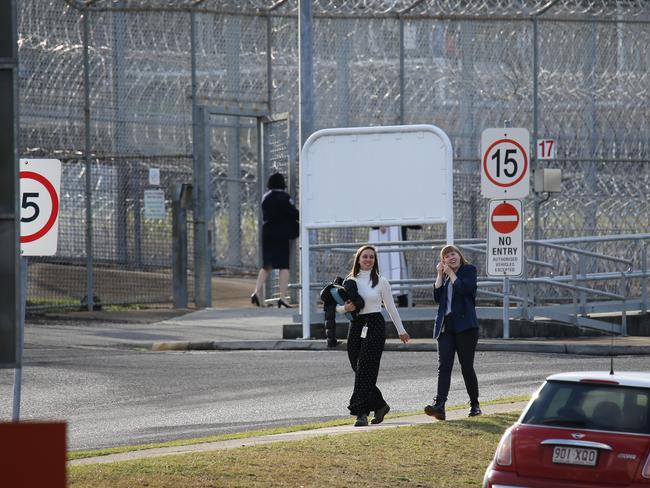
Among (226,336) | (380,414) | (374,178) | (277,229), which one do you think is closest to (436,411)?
(380,414)

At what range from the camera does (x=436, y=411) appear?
13422 millimetres

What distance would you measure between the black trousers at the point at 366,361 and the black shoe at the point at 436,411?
412 millimetres

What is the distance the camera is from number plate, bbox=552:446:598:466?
30.6 ft

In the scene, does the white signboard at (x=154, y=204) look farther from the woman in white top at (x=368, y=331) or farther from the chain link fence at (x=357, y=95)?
the woman in white top at (x=368, y=331)

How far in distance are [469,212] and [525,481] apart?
16.3 meters

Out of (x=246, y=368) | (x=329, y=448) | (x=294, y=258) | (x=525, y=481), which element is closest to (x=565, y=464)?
(x=525, y=481)

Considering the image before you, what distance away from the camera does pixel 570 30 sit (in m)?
25.9

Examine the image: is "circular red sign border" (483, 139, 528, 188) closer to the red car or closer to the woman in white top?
the woman in white top

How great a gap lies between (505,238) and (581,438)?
9621 millimetres

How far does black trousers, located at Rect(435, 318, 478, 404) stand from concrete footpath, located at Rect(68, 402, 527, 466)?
31 centimetres

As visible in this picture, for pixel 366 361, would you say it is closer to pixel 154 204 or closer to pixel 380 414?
pixel 380 414

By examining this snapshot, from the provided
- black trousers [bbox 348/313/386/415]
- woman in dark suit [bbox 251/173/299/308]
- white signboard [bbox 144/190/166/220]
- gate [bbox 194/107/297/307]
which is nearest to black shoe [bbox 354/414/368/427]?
black trousers [bbox 348/313/386/415]

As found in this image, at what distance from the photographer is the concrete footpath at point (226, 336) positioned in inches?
772

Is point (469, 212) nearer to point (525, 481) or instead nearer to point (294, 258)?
point (294, 258)
